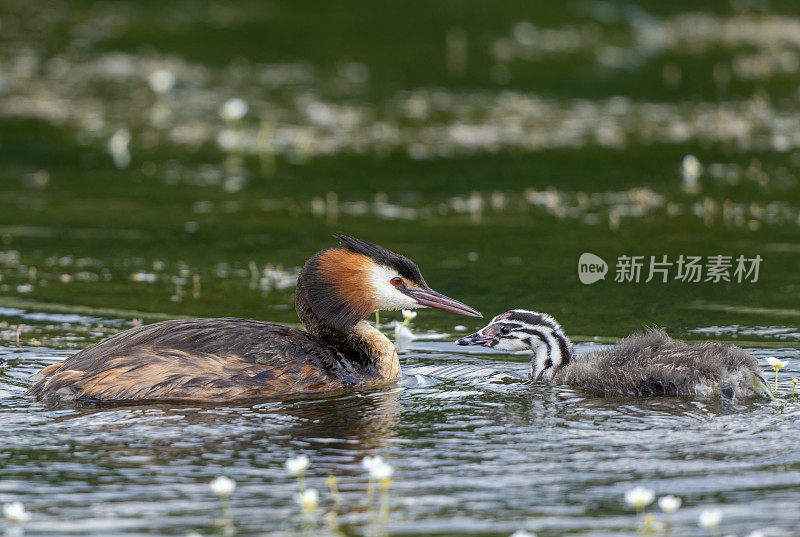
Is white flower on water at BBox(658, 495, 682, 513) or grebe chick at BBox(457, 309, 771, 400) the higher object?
grebe chick at BBox(457, 309, 771, 400)

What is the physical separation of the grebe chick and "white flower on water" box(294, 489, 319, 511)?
3116mm

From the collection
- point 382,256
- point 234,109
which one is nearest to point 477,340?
point 382,256

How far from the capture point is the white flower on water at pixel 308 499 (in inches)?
259

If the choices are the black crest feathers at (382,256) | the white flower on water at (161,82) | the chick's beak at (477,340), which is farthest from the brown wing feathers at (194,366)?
the white flower on water at (161,82)

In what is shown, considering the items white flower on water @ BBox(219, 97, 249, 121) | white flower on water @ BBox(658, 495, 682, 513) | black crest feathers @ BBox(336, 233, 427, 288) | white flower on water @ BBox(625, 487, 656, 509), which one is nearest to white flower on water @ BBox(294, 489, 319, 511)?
white flower on water @ BBox(625, 487, 656, 509)

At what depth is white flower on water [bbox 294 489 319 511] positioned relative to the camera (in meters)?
6.59

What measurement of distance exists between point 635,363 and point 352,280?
2.27m

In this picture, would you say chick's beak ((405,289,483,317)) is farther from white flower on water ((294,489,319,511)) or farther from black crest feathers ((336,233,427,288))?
white flower on water ((294,489,319,511))

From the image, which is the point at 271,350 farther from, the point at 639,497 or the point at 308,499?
the point at 639,497

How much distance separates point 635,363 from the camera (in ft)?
31.7

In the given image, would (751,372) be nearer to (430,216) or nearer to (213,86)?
(430,216)

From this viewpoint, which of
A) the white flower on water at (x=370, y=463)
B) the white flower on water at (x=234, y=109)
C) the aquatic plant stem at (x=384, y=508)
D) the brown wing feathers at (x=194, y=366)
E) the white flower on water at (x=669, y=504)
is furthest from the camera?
the white flower on water at (x=234, y=109)

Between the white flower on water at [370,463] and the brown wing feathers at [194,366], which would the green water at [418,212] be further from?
the brown wing feathers at [194,366]

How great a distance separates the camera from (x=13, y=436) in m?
8.33
